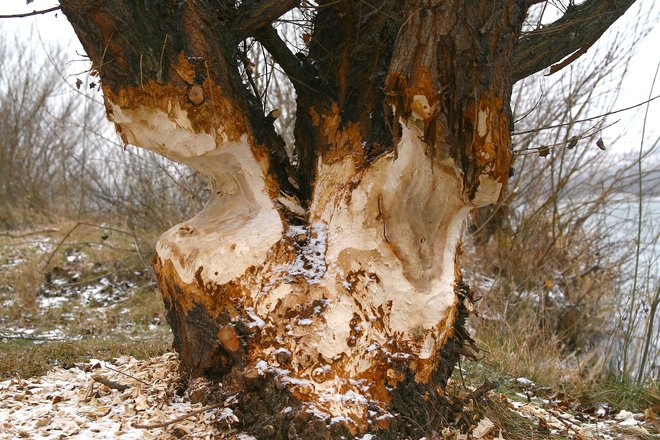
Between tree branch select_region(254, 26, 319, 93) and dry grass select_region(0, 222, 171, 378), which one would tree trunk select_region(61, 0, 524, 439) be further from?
dry grass select_region(0, 222, 171, 378)

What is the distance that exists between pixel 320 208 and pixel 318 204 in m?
0.03

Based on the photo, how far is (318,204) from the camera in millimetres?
2873

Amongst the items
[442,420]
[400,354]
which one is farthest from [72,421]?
[442,420]

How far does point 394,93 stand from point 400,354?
1126mm

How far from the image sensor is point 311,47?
3010 millimetres

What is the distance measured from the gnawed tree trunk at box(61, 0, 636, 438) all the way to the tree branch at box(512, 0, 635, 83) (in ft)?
2.00

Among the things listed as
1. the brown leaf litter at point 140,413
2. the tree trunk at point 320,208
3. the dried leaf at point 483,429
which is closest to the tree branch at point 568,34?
the tree trunk at point 320,208

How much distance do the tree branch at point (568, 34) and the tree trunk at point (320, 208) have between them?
1.95 feet

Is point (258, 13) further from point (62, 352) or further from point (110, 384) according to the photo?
point (62, 352)

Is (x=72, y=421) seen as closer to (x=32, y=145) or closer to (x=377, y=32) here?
(x=377, y=32)

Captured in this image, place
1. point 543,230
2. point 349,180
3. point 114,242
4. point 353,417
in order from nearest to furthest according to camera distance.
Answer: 1. point 353,417
2. point 349,180
3. point 543,230
4. point 114,242

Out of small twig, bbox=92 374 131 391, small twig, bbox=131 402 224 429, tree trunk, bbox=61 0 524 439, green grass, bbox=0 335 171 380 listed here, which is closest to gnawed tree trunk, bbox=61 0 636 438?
tree trunk, bbox=61 0 524 439

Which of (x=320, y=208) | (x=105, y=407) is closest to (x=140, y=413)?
(x=105, y=407)

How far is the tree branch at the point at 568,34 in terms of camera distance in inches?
106
